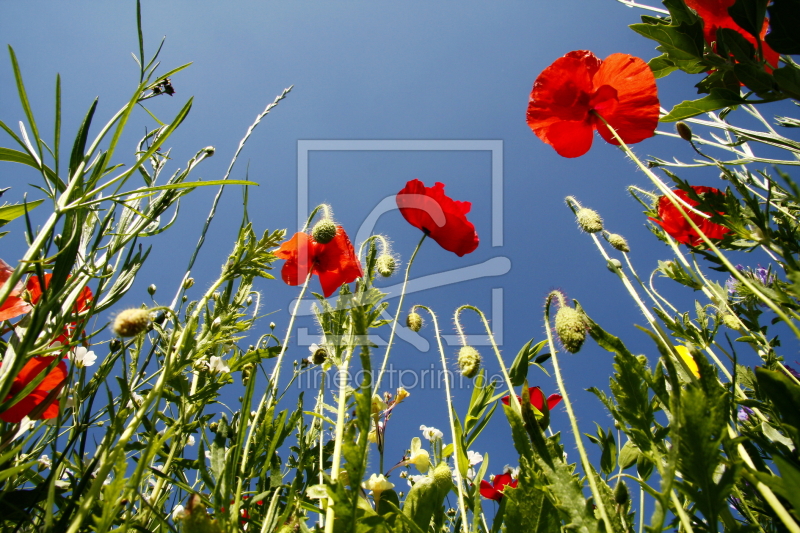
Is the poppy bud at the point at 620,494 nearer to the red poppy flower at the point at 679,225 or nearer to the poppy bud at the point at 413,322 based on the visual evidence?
the poppy bud at the point at 413,322

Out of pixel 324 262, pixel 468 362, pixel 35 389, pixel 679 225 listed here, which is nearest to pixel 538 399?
pixel 468 362

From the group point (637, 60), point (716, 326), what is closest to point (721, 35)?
point (637, 60)

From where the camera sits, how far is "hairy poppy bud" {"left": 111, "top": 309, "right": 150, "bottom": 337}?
2.10 ft

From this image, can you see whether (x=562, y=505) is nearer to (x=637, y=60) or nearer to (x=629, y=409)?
(x=629, y=409)

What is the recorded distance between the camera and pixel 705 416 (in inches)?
22.9

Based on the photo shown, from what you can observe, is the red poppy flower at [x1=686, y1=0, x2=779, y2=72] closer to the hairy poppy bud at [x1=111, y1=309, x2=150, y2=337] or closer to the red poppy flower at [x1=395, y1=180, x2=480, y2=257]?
the red poppy flower at [x1=395, y1=180, x2=480, y2=257]

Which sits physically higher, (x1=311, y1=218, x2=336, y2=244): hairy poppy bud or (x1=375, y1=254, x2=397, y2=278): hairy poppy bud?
(x1=311, y1=218, x2=336, y2=244): hairy poppy bud

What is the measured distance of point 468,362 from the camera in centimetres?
103

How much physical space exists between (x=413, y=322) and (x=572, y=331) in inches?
23.6

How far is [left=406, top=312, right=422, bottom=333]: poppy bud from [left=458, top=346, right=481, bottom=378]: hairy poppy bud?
13.2 inches

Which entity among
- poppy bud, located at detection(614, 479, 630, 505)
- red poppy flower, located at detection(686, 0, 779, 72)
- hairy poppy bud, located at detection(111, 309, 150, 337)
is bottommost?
poppy bud, located at detection(614, 479, 630, 505)

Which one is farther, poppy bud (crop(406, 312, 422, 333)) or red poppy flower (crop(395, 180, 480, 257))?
red poppy flower (crop(395, 180, 480, 257))

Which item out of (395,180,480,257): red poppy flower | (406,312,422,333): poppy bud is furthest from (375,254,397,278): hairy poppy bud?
(395,180,480,257): red poppy flower

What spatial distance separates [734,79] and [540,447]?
0.91m
